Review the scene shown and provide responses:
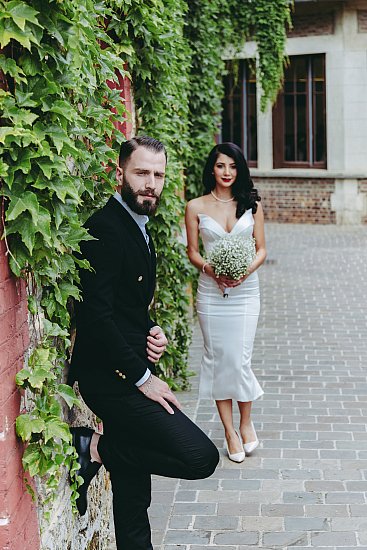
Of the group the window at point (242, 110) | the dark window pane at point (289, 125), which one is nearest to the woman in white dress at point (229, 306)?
the dark window pane at point (289, 125)

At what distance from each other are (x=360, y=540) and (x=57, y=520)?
5.86 ft

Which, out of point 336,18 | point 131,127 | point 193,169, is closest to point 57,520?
point 131,127

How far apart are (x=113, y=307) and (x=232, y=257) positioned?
2349 mm

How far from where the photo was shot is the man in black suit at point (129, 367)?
3.95m

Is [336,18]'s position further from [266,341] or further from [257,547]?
[257,547]

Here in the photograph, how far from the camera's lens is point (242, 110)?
22453 millimetres

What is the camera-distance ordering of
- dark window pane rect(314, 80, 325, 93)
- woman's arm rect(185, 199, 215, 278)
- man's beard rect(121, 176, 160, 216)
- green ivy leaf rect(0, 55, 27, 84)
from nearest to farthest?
green ivy leaf rect(0, 55, 27, 84)
man's beard rect(121, 176, 160, 216)
woman's arm rect(185, 199, 215, 278)
dark window pane rect(314, 80, 325, 93)

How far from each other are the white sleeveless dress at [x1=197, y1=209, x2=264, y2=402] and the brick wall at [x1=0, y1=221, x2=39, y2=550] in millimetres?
3100

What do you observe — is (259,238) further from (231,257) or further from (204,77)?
(204,77)

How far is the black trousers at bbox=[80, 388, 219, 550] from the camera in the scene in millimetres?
3965

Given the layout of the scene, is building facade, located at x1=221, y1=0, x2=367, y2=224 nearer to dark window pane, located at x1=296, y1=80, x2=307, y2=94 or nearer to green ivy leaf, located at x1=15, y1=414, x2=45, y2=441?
dark window pane, located at x1=296, y1=80, x2=307, y2=94

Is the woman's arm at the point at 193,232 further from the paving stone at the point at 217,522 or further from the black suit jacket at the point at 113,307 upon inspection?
the black suit jacket at the point at 113,307

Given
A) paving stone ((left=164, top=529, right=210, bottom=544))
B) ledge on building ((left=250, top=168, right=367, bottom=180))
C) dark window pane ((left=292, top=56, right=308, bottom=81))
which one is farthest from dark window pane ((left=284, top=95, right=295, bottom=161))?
paving stone ((left=164, top=529, right=210, bottom=544))

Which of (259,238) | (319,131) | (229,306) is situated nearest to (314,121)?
(319,131)
